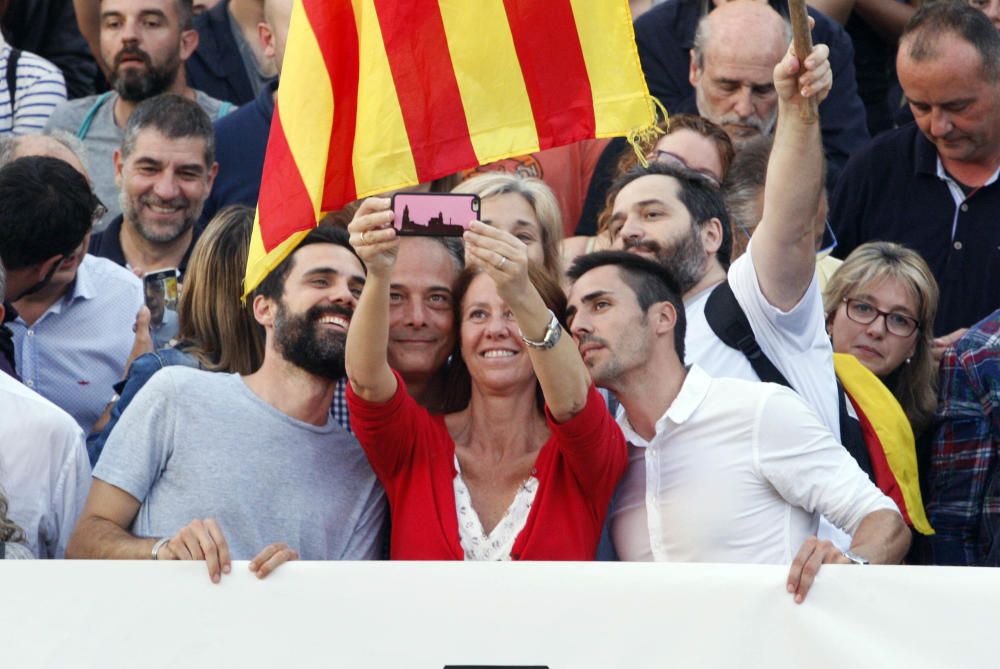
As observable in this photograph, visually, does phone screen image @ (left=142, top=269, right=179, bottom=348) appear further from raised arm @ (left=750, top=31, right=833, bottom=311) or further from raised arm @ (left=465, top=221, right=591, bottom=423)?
raised arm @ (left=750, top=31, right=833, bottom=311)

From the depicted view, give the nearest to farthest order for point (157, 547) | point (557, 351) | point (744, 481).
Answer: point (157, 547) < point (557, 351) < point (744, 481)

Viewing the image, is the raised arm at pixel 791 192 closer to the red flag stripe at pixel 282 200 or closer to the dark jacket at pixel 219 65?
the red flag stripe at pixel 282 200

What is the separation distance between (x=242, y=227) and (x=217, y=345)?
0.41m

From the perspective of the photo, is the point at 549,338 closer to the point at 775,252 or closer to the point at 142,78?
the point at 775,252

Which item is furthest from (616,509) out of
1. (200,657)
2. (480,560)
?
(200,657)

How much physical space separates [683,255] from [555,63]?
1292 mm

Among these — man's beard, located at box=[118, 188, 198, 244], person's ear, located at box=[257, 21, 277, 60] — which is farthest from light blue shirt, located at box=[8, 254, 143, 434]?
person's ear, located at box=[257, 21, 277, 60]

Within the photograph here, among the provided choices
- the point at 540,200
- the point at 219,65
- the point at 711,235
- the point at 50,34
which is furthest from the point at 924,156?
the point at 50,34

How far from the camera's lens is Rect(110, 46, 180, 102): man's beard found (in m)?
8.12

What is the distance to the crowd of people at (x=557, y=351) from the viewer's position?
5180mm

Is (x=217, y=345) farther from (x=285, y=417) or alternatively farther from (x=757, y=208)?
(x=757, y=208)

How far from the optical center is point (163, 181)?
7168 millimetres

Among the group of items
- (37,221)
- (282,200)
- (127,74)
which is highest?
(127,74)

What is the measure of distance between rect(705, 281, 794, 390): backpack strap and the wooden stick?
2.22ft
